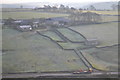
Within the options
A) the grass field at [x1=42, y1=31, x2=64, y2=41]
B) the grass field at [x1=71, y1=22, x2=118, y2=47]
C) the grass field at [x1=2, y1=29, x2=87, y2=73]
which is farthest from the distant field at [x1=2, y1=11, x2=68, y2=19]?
the grass field at [x1=71, y1=22, x2=118, y2=47]

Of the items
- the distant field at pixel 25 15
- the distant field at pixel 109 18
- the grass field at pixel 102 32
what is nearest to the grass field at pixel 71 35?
the grass field at pixel 102 32

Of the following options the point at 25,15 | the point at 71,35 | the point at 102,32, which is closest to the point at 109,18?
the point at 102,32

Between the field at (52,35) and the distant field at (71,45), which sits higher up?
the field at (52,35)

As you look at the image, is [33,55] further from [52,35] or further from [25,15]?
[25,15]

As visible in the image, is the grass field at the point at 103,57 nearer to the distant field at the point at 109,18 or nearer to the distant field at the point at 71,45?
the distant field at the point at 71,45

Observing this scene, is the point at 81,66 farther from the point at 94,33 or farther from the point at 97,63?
the point at 94,33

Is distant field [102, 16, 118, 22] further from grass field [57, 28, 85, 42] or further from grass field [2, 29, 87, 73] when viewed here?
grass field [2, 29, 87, 73]

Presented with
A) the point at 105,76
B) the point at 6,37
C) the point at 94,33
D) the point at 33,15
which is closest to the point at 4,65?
the point at 6,37

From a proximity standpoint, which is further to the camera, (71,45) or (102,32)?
(102,32)
